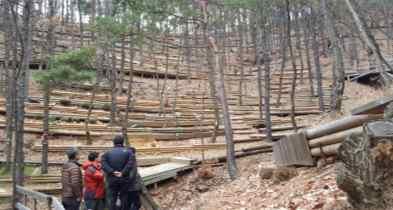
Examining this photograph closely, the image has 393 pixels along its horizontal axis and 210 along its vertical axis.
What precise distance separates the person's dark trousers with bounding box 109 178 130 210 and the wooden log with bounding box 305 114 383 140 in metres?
3.49

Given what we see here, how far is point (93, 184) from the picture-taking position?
27.3 feet

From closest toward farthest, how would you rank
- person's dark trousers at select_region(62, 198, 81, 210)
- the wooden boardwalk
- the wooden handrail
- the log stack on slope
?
the log stack on slope → the wooden handrail → person's dark trousers at select_region(62, 198, 81, 210) → the wooden boardwalk

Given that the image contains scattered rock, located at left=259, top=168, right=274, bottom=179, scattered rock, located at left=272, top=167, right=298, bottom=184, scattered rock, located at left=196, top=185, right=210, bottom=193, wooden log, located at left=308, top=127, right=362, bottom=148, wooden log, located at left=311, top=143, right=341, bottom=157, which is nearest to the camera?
wooden log, located at left=308, top=127, right=362, bottom=148

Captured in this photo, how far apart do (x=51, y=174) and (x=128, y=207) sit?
658cm

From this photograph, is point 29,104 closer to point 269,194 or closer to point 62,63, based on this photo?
point 62,63

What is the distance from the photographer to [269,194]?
26.5 ft

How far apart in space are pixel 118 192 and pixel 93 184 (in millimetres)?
481

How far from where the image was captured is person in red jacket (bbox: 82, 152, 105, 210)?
27.1ft

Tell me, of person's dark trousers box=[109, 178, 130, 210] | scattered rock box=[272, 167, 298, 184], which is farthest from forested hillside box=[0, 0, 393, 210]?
person's dark trousers box=[109, 178, 130, 210]

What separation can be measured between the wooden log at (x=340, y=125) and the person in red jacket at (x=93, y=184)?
3916 mm

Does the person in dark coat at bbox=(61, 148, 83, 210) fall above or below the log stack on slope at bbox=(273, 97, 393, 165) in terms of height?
below

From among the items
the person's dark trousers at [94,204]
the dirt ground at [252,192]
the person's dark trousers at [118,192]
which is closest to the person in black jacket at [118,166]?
the person's dark trousers at [118,192]

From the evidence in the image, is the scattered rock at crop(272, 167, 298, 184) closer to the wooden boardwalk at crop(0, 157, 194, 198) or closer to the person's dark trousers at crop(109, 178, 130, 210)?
the person's dark trousers at crop(109, 178, 130, 210)

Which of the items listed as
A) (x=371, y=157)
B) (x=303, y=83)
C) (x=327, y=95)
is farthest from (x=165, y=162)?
(x=303, y=83)
